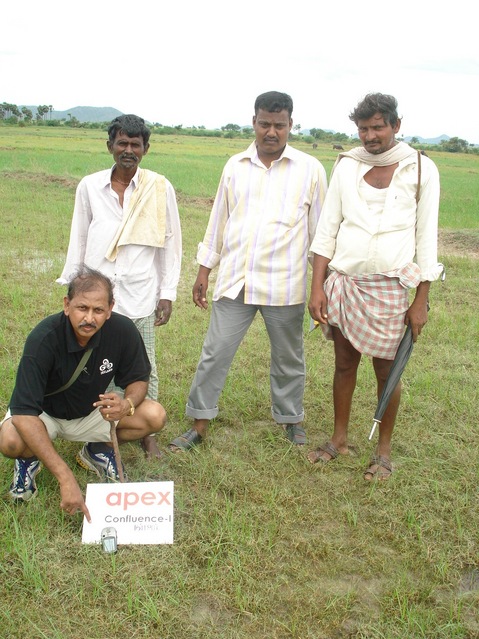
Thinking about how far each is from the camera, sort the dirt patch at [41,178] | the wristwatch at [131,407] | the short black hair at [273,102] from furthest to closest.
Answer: the dirt patch at [41,178] → the short black hair at [273,102] → the wristwatch at [131,407]

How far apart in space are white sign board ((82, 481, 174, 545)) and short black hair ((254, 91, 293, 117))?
1.77m

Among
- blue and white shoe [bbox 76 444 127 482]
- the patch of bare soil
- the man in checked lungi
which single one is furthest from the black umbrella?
the patch of bare soil

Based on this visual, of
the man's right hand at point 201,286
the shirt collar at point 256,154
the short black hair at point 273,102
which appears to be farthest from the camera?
the man's right hand at point 201,286

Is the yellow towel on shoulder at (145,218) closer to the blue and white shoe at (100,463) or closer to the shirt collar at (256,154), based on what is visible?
the shirt collar at (256,154)

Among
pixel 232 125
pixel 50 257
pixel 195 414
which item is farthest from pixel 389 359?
pixel 232 125

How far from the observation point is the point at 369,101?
2.71 metres

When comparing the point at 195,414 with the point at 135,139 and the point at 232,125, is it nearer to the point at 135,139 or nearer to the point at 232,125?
the point at 135,139

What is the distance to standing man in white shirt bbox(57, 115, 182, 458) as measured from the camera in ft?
9.67

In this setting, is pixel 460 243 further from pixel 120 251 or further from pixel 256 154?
pixel 120 251

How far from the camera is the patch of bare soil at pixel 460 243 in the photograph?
871cm

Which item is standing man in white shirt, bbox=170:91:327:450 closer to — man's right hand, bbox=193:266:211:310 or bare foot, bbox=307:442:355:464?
man's right hand, bbox=193:266:211:310

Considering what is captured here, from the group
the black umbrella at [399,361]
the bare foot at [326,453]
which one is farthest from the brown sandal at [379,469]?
the black umbrella at [399,361]

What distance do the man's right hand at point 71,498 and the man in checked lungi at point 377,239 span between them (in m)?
1.38

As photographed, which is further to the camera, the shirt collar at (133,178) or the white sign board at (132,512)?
the shirt collar at (133,178)
